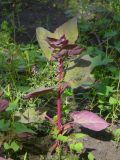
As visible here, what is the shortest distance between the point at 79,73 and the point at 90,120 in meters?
0.23

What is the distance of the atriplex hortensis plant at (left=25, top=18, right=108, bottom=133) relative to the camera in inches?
73.4

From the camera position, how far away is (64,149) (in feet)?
6.72

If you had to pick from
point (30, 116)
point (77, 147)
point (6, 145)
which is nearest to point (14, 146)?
point (6, 145)

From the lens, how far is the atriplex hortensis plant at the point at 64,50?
1863 mm

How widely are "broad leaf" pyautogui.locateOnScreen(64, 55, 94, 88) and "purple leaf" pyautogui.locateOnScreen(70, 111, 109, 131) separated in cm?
14

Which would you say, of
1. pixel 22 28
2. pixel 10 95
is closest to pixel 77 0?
pixel 22 28

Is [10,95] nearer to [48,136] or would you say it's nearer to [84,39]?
[48,136]

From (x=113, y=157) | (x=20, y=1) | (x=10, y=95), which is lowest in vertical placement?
(x=113, y=157)

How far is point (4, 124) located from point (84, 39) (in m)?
1.45

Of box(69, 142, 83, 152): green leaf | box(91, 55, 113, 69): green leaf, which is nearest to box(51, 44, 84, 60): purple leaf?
box(69, 142, 83, 152): green leaf

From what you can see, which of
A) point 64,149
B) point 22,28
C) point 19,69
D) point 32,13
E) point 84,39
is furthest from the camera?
point 32,13

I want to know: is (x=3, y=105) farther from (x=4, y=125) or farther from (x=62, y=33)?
(x=62, y=33)

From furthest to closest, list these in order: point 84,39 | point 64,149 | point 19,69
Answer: point 84,39 → point 19,69 → point 64,149

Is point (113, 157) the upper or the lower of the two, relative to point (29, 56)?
lower
